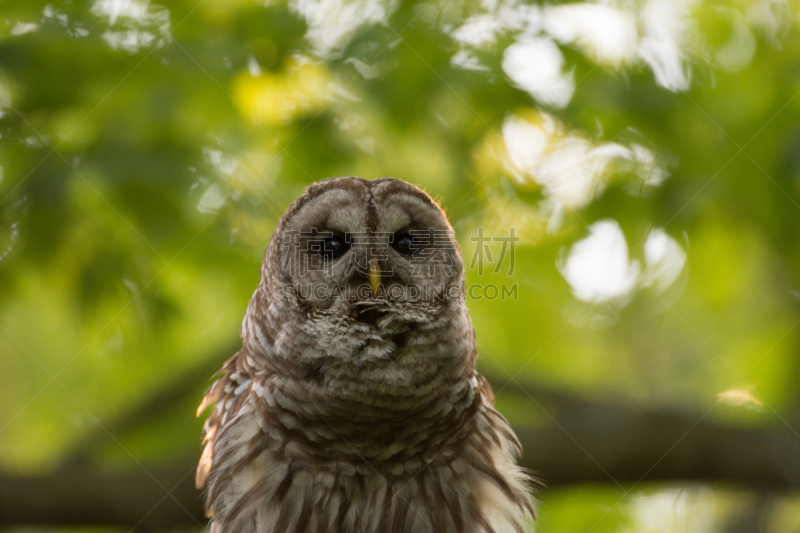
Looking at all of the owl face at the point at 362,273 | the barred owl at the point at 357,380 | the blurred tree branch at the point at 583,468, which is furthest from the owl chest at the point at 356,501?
the blurred tree branch at the point at 583,468

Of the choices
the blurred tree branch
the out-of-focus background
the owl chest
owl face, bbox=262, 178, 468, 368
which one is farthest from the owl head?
the blurred tree branch

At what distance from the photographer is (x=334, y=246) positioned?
9.59ft

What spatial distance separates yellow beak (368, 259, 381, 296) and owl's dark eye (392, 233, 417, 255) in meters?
0.19

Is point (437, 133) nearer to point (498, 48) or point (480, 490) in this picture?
point (498, 48)

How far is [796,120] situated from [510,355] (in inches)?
93.0

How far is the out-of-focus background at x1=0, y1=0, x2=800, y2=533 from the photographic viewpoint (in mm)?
3719

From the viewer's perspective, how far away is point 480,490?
3.15m

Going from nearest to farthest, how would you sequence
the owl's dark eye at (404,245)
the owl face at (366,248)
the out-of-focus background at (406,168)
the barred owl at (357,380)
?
the barred owl at (357,380) < the owl face at (366,248) < the owl's dark eye at (404,245) < the out-of-focus background at (406,168)

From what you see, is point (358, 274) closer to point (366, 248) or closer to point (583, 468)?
point (366, 248)

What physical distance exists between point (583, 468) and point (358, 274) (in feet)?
7.69

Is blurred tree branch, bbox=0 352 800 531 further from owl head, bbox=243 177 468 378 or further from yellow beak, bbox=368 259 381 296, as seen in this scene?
yellow beak, bbox=368 259 381 296

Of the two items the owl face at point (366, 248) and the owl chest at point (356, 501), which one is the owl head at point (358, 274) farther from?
the owl chest at point (356, 501)

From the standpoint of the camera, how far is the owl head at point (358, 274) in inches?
108

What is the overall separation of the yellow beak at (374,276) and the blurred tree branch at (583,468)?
6.68ft
